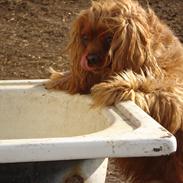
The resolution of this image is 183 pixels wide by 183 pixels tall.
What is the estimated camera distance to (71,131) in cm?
271

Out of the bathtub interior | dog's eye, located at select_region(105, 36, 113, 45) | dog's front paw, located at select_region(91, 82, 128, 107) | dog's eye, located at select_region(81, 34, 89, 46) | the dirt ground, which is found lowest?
the dirt ground

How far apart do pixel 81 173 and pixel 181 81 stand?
0.76 metres

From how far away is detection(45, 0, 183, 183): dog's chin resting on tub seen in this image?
8.31 ft

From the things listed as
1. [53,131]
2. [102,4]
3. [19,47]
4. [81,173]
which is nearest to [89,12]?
[102,4]

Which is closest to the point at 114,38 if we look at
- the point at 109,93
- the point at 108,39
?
the point at 108,39

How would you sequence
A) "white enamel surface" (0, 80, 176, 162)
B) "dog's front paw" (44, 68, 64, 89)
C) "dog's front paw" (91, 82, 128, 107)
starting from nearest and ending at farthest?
"white enamel surface" (0, 80, 176, 162), "dog's front paw" (91, 82, 128, 107), "dog's front paw" (44, 68, 64, 89)

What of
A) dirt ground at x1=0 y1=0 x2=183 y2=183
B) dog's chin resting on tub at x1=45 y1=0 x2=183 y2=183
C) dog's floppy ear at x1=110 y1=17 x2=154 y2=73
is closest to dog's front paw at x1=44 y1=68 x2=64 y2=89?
dog's chin resting on tub at x1=45 y1=0 x2=183 y2=183

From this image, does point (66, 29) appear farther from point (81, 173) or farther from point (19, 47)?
point (81, 173)

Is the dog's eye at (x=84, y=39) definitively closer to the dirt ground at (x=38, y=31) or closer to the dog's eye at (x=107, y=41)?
the dog's eye at (x=107, y=41)

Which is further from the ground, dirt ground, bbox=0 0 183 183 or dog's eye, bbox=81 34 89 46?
dog's eye, bbox=81 34 89 46

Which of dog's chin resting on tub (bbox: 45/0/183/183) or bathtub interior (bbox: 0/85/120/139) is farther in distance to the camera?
bathtub interior (bbox: 0/85/120/139)

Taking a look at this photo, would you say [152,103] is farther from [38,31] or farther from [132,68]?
[38,31]

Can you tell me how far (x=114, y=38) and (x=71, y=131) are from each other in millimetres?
423

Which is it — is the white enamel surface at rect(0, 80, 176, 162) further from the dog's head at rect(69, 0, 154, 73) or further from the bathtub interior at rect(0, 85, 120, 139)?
the dog's head at rect(69, 0, 154, 73)
